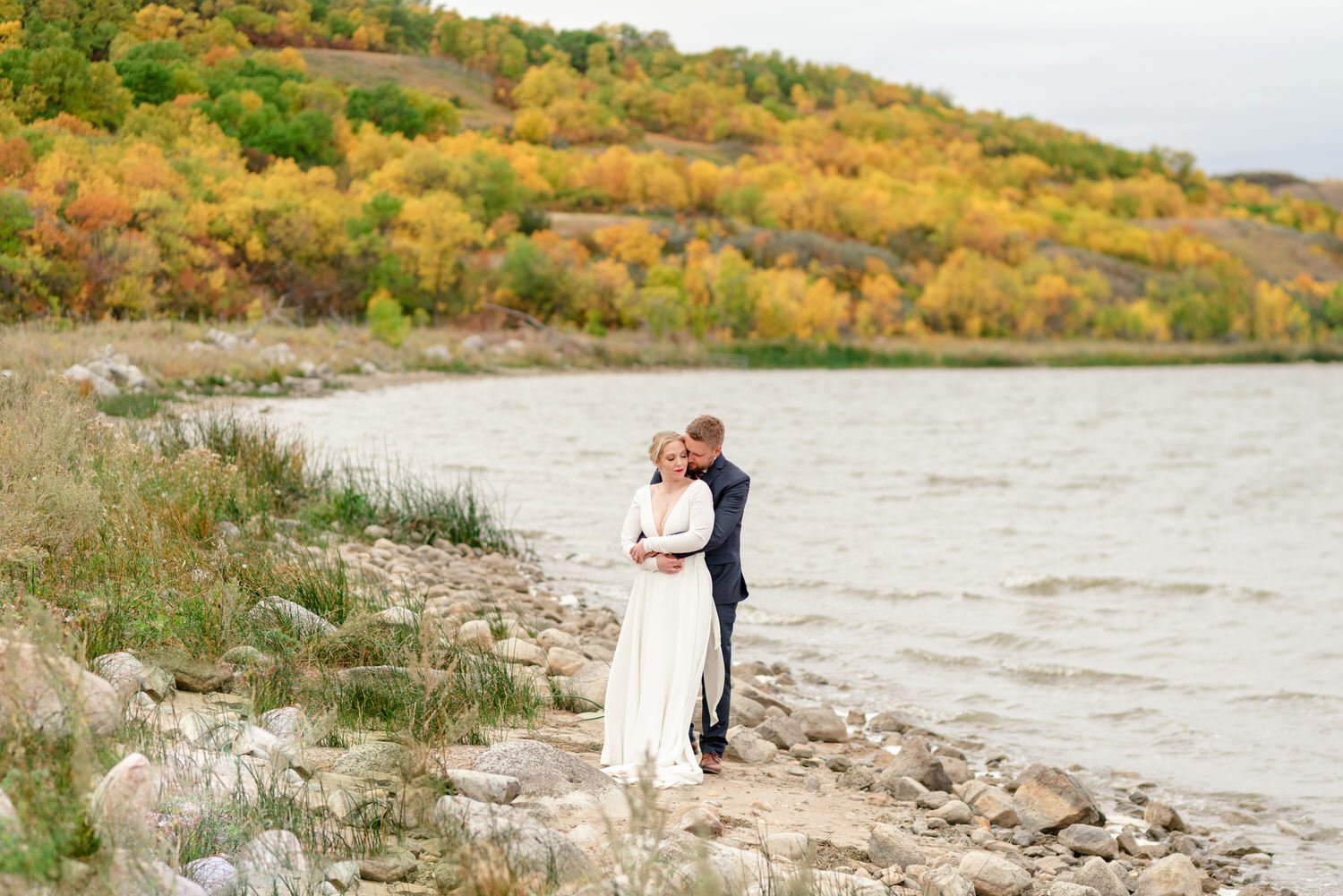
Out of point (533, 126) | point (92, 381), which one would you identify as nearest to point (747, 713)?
point (92, 381)

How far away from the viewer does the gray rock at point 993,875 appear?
5625 millimetres

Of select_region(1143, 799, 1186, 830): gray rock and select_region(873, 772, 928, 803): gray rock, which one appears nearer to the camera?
select_region(873, 772, 928, 803): gray rock

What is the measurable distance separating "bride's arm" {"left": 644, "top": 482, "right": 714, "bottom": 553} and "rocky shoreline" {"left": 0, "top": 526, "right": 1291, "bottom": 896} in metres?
1.13

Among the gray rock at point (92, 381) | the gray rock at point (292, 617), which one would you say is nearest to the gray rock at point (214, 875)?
the gray rock at point (292, 617)

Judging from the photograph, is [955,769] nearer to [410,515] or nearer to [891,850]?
[891,850]

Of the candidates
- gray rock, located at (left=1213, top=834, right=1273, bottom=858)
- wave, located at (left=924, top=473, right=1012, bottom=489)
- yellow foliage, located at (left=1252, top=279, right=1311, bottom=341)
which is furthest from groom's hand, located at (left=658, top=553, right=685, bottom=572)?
yellow foliage, located at (left=1252, top=279, right=1311, bottom=341)

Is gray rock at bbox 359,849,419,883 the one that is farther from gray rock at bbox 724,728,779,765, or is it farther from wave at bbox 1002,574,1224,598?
wave at bbox 1002,574,1224,598

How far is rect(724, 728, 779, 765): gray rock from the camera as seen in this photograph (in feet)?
24.8

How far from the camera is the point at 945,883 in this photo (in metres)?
5.46

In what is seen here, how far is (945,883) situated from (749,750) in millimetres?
2236

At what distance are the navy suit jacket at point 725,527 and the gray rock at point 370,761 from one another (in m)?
1.80

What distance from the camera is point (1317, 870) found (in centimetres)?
698

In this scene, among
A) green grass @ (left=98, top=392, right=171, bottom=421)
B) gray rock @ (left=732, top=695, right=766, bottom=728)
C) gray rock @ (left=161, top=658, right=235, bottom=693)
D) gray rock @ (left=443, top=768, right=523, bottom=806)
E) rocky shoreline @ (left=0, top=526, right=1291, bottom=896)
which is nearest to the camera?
rocky shoreline @ (left=0, top=526, right=1291, bottom=896)

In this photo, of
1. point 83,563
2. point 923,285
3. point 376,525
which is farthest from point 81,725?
point 923,285
